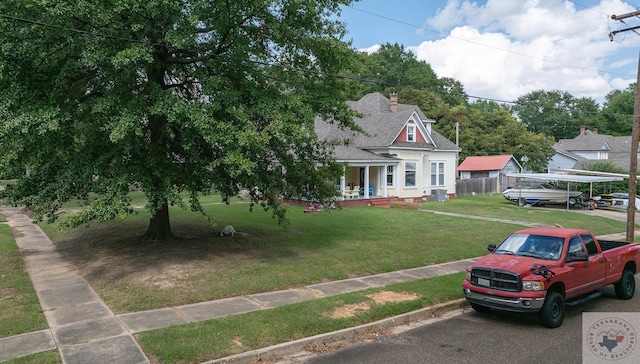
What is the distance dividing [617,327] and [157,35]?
39.6 ft

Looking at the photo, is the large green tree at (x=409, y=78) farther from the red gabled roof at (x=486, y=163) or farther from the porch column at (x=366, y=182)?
the porch column at (x=366, y=182)

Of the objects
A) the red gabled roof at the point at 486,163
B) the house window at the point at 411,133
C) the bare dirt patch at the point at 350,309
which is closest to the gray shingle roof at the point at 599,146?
the red gabled roof at the point at 486,163

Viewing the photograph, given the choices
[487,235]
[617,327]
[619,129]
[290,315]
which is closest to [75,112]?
[290,315]

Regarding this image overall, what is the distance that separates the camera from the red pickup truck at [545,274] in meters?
8.23

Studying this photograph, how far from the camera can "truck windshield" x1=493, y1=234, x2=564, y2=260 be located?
918 cm

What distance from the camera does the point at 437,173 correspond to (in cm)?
3612

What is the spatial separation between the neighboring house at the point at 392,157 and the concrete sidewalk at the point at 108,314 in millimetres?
17784

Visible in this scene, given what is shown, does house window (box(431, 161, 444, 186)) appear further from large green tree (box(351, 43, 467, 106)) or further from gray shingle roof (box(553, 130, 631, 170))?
gray shingle roof (box(553, 130, 631, 170))

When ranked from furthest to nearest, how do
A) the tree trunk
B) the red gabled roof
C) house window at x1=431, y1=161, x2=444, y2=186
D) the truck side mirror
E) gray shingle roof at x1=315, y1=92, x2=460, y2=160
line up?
1. the red gabled roof
2. house window at x1=431, y1=161, x2=444, y2=186
3. gray shingle roof at x1=315, y1=92, x2=460, y2=160
4. the tree trunk
5. the truck side mirror

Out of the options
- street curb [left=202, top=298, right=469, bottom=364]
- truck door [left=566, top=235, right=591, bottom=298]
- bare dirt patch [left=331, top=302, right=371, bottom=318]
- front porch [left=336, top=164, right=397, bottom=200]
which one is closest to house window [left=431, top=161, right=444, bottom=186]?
front porch [left=336, top=164, right=397, bottom=200]

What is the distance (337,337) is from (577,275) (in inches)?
203

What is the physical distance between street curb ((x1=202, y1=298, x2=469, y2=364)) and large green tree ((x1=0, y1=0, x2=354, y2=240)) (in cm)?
433

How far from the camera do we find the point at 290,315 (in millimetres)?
8320

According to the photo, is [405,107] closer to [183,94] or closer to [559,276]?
[183,94]
